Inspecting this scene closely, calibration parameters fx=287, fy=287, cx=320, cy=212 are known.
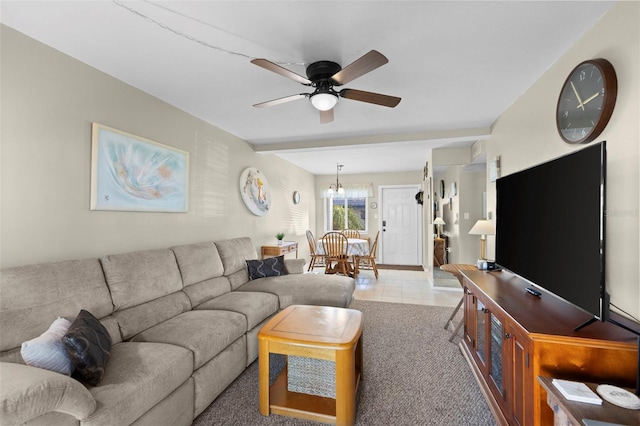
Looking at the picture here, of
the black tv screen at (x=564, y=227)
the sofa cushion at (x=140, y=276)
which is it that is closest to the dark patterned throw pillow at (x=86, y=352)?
the sofa cushion at (x=140, y=276)

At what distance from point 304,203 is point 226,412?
5.48 meters

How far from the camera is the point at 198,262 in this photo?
2836 mm

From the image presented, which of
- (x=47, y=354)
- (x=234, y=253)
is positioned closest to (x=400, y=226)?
(x=234, y=253)

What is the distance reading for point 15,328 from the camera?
1478 millimetres

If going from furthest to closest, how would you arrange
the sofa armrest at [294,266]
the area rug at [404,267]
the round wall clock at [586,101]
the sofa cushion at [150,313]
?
1. the area rug at [404,267]
2. the sofa armrest at [294,266]
3. the sofa cushion at [150,313]
4. the round wall clock at [586,101]

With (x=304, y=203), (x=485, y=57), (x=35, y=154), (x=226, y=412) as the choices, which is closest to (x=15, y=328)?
(x=35, y=154)

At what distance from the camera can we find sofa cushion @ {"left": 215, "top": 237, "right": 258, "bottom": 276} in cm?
328

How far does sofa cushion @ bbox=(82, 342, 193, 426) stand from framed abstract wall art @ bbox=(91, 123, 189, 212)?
1224mm

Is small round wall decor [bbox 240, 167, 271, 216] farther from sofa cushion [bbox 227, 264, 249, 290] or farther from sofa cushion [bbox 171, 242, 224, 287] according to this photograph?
sofa cushion [bbox 171, 242, 224, 287]

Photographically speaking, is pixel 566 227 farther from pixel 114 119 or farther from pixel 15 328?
pixel 114 119

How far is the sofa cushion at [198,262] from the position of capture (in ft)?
8.78

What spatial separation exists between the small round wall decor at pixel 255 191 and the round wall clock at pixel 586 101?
3620 mm

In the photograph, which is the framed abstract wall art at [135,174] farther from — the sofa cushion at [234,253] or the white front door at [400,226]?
the white front door at [400,226]

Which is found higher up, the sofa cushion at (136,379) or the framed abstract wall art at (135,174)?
the framed abstract wall art at (135,174)
